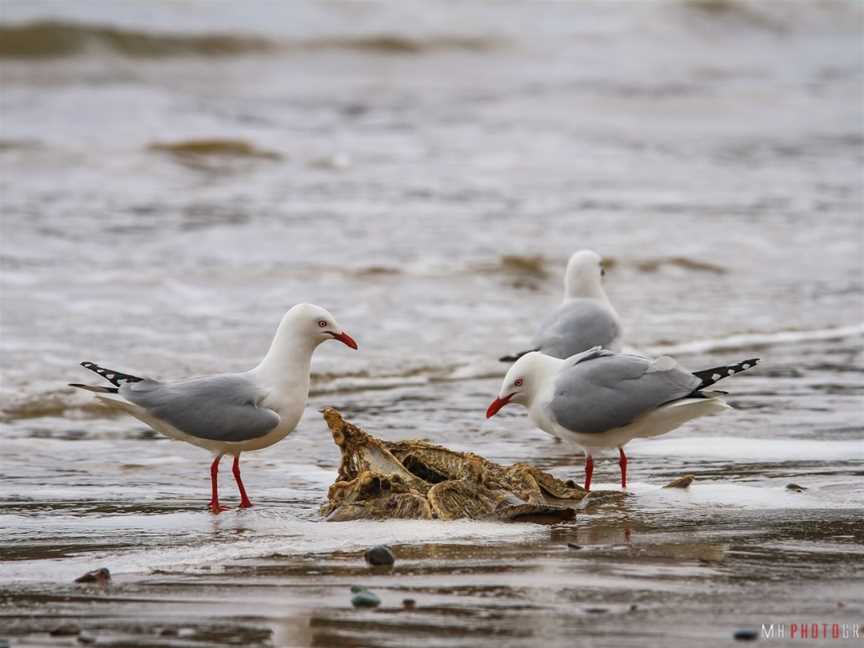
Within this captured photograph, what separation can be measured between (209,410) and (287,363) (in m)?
0.41

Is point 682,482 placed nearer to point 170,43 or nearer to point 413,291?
point 413,291

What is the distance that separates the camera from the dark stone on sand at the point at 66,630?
13.0 ft

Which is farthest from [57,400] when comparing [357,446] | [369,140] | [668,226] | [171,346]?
[369,140]

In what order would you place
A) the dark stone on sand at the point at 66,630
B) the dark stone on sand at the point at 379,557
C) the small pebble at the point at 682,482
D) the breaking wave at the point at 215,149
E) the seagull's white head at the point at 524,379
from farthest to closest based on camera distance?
the breaking wave at the point at 215,149
the seagull's white head at the point at 524,379
the small pebble at the point at 682,482
the dark stone on sand at the point at 379,557
the dark stone on sand at the point at 66,630

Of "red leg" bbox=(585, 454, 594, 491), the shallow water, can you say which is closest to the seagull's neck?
the shallow water

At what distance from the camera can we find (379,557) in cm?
471

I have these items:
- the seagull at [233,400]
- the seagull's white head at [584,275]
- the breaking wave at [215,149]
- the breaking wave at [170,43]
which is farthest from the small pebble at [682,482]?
the breaking wave at [170,43]

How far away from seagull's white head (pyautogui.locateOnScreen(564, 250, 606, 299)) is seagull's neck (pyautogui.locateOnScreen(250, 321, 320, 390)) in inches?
99.2

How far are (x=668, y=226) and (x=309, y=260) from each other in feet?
12.8

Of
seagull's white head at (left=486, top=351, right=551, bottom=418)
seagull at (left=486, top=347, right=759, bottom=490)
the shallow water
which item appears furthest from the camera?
seagull's white head at (left=486, top=351, right=551, bottom=418)

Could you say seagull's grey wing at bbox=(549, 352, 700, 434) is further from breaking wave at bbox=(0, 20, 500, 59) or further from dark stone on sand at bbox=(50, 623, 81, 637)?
breaking wave at bbox=(0, 20, 500, 59)

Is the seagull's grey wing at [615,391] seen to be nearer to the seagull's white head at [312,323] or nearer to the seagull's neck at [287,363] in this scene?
the seagull's white head at [312,323]

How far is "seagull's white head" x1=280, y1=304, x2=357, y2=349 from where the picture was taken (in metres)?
6.33

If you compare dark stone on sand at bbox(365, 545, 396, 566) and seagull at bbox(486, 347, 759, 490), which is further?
seagull at bbox(486, 347, 759, 490)
